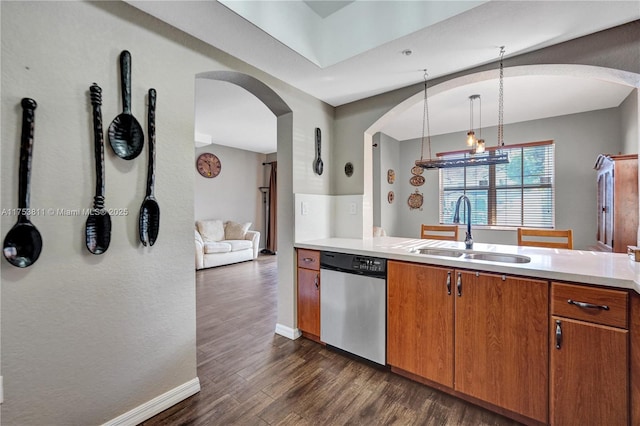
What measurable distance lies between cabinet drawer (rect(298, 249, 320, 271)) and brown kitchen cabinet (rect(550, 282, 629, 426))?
5.04ft

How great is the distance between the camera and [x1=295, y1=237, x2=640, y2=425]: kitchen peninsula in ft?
4.07

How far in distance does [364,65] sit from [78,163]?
189 cm

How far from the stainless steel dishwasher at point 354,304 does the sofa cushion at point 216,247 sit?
11.8 feet

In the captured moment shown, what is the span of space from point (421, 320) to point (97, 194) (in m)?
1.99

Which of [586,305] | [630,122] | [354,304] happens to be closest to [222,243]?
[354,304]

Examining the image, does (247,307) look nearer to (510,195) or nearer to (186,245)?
(186,245)

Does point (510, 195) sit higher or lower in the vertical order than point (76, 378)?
higher

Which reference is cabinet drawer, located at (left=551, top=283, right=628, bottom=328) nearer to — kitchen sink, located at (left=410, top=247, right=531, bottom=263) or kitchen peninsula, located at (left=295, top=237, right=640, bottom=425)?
kitchen peninsula, located at (left=295, top=237, right=640, bottom=425)

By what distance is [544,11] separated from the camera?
149 cm

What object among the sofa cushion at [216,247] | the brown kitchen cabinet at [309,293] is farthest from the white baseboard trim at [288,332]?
the sofa cushion at [216,247]

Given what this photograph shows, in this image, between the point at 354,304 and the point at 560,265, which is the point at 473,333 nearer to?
the point at 560,265

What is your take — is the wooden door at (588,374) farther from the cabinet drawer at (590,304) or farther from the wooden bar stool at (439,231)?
the wooden bar stool at (439,231)

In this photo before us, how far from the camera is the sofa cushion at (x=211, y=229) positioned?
5695mm

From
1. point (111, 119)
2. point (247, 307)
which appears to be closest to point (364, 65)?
point (111, 119)
